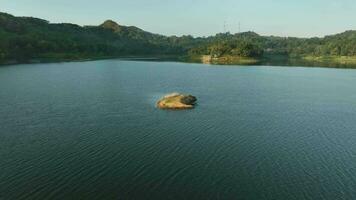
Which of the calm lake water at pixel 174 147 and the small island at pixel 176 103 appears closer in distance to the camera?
the calm lake water at pixel 174 147

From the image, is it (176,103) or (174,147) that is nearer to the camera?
(174,147)

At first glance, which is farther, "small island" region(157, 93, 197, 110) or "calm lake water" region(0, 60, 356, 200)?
"small island" region(157, 93, 197, 110)

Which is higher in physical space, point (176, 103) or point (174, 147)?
point (176, 103)

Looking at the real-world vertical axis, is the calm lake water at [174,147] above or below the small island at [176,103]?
below

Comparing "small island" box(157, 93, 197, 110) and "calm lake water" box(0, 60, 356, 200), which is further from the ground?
"small island" box(157, 93, 197, 110)

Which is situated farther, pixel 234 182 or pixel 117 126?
pixel 117 126

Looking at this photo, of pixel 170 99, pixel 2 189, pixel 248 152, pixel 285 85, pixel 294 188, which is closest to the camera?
pixel 2 189

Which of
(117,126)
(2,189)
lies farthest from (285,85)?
(2,189)

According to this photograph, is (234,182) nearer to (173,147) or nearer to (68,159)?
(173,147)
